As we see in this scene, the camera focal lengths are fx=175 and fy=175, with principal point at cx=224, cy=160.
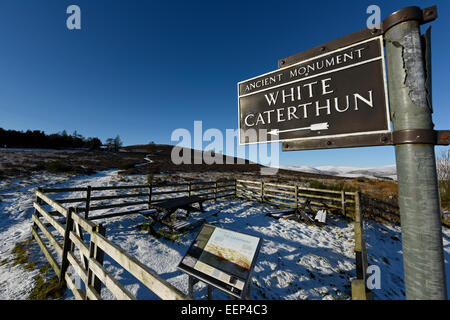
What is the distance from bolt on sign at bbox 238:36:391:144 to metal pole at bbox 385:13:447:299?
0.18m

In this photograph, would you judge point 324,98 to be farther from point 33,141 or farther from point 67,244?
point 33,141

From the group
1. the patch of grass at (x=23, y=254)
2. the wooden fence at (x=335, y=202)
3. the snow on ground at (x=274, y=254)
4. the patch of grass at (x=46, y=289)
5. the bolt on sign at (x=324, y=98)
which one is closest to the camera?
the bolt on sign at (x=324, y=98)

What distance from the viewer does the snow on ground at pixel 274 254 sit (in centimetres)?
335

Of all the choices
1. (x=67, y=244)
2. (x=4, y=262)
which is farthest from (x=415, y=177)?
(x=4, y=262)

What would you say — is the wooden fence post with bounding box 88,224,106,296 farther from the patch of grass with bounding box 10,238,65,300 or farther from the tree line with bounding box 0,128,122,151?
the tree line with bounding box 0,128,122,151

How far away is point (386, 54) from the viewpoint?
1463 mm

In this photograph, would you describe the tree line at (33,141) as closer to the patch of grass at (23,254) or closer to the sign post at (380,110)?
the patch of grass at (23,254)

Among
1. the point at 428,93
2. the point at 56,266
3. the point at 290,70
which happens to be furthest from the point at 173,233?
the point at 428,93

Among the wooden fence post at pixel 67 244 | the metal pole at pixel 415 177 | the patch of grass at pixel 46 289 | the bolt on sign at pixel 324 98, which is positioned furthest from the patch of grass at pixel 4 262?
the metal pole at pixel 415 177

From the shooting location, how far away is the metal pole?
3.85 ft

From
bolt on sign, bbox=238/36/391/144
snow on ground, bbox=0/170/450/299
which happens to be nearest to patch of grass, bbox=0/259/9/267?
snow on ground, bbox=0/170/450/299

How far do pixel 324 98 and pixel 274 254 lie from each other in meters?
4.24
